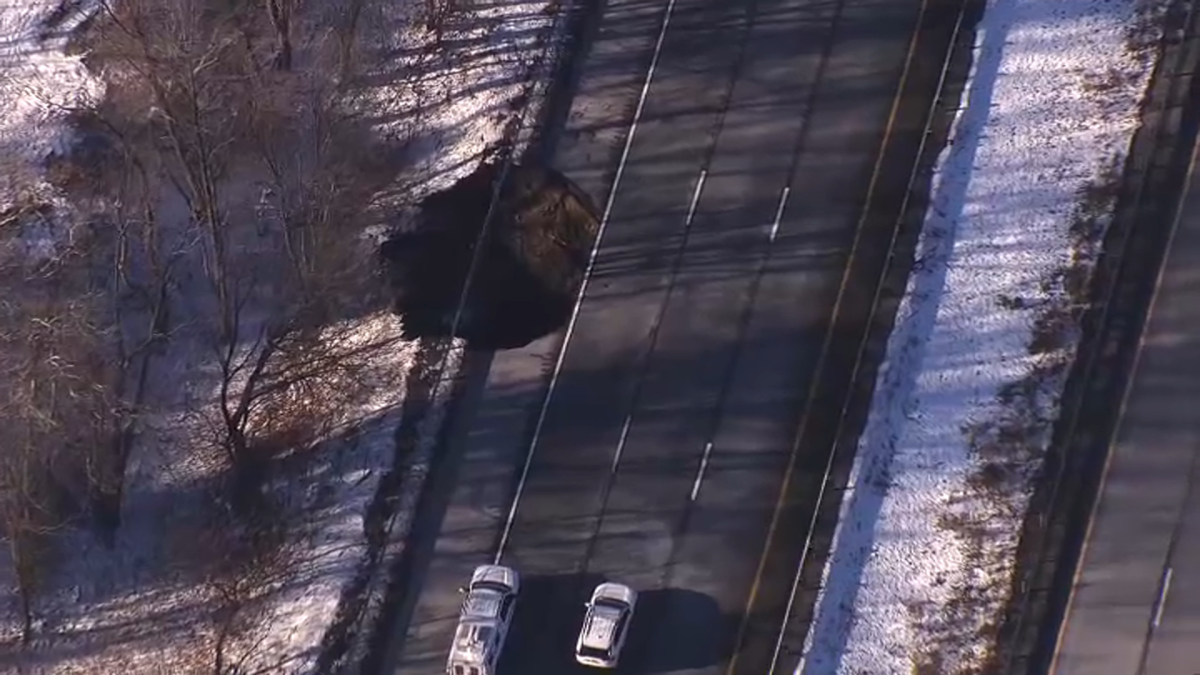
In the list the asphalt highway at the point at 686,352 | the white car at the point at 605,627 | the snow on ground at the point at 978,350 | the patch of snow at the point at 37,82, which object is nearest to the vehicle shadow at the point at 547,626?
the asphalt highway at the point at 686,352

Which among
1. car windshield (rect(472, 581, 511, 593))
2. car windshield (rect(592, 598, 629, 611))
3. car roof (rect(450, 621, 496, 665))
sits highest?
car windshield (rect(592, 598, 629, 611))

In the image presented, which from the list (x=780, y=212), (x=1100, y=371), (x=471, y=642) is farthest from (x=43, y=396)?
(x=1100, y=371)

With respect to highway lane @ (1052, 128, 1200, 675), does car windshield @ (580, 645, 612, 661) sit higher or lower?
lower

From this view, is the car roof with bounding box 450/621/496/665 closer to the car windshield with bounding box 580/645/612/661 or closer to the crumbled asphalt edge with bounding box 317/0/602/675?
the car windshield with bounding box 580/645/612/661

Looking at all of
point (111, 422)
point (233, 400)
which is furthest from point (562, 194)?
point (111, 422)

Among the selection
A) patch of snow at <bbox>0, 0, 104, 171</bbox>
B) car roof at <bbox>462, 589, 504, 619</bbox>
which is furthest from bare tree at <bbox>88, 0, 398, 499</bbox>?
car roof at <bbox>462, 589, 504, 619</bbox>

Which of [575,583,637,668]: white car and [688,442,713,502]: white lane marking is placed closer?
[575,583,637,668]: white car
